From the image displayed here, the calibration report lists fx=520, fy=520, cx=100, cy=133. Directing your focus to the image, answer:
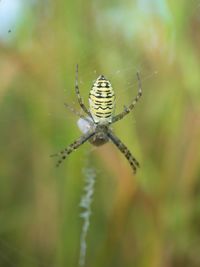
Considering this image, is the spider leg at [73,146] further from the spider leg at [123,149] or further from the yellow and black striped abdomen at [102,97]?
the yellow and black striped abdomen at [102,97]

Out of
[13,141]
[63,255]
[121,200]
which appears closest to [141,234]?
[121,200]

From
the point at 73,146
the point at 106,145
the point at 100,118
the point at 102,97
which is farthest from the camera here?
the point at 106,145

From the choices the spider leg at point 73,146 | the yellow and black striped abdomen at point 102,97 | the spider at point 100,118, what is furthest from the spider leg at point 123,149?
the yellow and black striped abdomen at point 102,97

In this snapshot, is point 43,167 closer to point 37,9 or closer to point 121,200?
point 121,200

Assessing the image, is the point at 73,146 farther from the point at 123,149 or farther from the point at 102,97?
the point at 102,97

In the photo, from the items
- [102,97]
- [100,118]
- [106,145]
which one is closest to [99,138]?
[106,145]

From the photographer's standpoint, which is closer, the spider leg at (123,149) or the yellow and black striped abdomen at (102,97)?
the yellow and black striped abdomen at (102,97)
